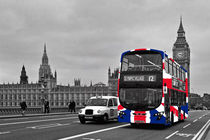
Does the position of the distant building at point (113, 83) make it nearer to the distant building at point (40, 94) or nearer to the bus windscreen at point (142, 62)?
the distant building at point (40, 94)

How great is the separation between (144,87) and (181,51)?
161133 millimetres

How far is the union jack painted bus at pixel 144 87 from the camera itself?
48.9ft

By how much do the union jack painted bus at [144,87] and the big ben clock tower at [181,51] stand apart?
150 metres

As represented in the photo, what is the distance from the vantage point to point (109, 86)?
155 metres

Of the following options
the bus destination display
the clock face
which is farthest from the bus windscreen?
the clock face

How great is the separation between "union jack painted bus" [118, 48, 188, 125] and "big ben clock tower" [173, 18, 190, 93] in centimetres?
15022

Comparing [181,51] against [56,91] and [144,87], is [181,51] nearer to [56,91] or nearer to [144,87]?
[56,91]

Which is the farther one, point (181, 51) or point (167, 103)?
point (181, 51)

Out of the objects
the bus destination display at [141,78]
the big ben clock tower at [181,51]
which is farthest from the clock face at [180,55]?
the bus destination display at [141,78]

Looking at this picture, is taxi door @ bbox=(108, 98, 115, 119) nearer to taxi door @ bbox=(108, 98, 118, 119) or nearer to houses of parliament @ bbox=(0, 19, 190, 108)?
taxi door @ bbox=(108, 98, 118, 119)

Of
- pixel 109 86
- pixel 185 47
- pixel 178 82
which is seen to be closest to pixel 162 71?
pixel 178 82

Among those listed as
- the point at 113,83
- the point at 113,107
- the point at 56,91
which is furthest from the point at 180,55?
the point at 113,107

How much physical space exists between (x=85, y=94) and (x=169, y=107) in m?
143

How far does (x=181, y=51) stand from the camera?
171 metres
